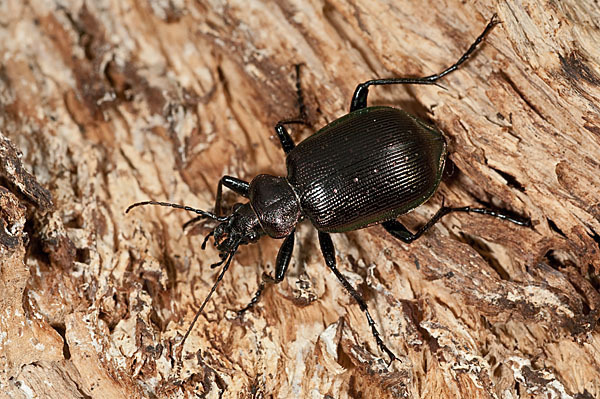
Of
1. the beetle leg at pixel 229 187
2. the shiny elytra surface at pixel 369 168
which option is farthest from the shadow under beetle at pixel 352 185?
the beetle leg at pixel 229 187

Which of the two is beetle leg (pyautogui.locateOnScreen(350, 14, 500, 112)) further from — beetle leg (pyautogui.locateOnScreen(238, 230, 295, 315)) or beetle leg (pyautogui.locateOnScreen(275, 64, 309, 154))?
beetle leg (pyautogui.locateOnScreen(238, 230, 295, 315))

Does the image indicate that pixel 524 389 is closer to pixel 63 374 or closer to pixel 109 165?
pixel 63 374

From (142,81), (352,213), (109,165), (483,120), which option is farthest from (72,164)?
(483,120)

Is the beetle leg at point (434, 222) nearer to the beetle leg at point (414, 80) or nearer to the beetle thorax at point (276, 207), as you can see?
the beetle thorax at point (276, 207)

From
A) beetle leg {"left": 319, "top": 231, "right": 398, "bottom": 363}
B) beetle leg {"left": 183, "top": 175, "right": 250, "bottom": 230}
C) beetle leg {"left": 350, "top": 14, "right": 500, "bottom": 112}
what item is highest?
beetle leg {"left": 350, "top": 14, "right": 500, "bottom": 112}

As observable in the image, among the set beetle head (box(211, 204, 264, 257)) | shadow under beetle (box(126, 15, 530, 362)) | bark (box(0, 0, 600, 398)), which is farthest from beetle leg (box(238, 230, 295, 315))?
beetle head (box(211, 204, 264, 257))

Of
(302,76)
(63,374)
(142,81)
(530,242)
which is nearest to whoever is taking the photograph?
(63,374)
